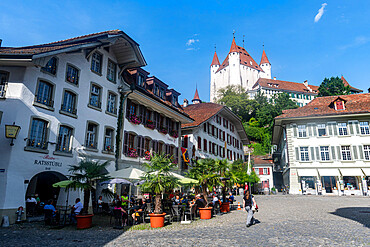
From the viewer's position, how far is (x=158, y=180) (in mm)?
11398

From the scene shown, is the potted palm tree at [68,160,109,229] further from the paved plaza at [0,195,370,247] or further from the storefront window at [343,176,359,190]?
the storefront window at [343,176,359,190]

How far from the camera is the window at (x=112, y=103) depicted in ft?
63.4

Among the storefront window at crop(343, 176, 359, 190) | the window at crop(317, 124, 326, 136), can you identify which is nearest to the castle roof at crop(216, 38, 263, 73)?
the window at crop(317, 124, 326, 136)

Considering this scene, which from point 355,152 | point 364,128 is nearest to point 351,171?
point 355,152

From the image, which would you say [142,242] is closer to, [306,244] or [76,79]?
[306,244]

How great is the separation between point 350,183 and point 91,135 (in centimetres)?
3064

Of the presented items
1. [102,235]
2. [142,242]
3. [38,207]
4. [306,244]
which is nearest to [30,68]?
[38,207]

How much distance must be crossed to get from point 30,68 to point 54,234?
867 cm

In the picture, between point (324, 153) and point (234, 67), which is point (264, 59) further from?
point (324, 153)

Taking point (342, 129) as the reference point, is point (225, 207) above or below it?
below

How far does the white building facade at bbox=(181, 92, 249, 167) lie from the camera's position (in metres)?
31.2

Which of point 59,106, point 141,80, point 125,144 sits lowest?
point 125,144

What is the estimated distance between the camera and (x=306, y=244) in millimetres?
7586

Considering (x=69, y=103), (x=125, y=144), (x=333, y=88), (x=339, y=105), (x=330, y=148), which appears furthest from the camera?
(x=333, y=88)
